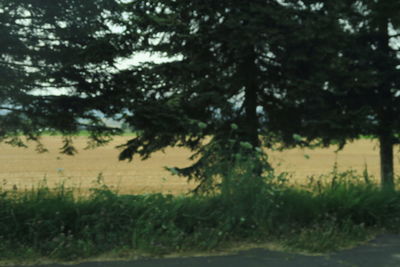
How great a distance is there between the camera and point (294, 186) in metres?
5.95

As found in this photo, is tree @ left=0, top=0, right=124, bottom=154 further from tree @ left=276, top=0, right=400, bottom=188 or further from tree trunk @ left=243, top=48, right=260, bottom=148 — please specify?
tree @ left=276, top=0, right=400, bottom=188

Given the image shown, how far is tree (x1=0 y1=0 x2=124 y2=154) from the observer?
6988 mm

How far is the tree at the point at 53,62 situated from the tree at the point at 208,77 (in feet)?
1.61

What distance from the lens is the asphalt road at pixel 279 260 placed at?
159 inches

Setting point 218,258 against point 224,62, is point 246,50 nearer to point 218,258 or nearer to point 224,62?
point 224,62

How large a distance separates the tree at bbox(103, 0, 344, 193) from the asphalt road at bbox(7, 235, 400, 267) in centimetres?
351

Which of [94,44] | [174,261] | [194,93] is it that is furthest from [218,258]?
[194,93]

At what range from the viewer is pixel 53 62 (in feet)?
23.9

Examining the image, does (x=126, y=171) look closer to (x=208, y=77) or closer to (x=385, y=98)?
(x=208, y=77)

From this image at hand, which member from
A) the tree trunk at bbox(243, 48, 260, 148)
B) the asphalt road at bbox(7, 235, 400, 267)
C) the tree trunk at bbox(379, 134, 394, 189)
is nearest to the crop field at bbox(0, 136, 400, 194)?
the tree trunk at bbox(379, 134, 394, 189)

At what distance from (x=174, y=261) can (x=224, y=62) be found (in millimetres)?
6316

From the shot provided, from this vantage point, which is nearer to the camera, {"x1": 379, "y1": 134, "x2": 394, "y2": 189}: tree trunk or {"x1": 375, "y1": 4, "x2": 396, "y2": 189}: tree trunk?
{"x1": 375, "y1": 4, "x2": 396, "y2": 189}: tree trunk

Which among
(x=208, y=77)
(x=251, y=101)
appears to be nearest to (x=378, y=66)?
(x=251, y=101)

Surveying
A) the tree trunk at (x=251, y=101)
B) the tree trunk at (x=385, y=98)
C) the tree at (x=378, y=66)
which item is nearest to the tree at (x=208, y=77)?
the tree trunk at (x=251, y=101)
